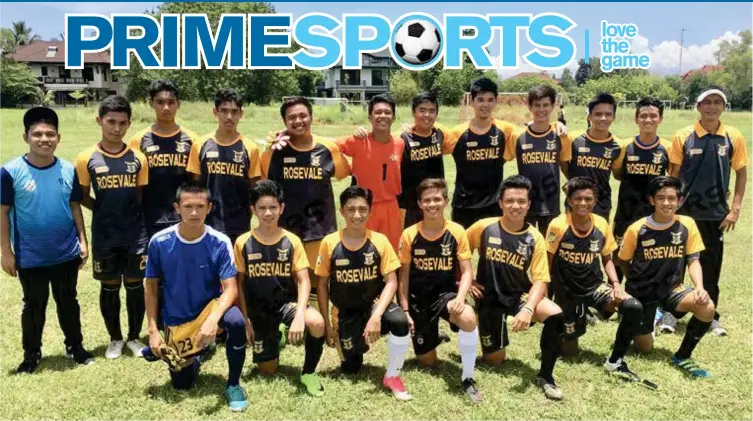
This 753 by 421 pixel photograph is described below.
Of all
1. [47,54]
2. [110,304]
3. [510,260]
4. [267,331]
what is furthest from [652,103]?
[47,54]

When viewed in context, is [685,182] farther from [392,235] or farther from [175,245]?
[175,245]

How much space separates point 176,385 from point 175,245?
3.73 feet

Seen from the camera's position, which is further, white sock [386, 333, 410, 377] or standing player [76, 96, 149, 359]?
standing player [76, 96, 149, 359]

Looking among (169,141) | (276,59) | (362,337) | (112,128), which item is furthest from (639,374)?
(276,59)

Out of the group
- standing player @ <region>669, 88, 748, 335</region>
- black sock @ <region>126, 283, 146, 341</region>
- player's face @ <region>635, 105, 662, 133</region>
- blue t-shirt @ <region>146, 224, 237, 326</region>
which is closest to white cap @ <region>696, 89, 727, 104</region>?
standing player @ <region>669, 88, 748, 335</region>

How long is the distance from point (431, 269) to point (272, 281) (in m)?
1.31

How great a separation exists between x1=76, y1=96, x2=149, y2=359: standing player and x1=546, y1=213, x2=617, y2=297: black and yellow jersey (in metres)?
3.66

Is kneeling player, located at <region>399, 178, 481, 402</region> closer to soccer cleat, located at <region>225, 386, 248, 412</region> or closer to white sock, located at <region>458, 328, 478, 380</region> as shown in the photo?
white sock, located at <region>458, 328, 478, 380</region>

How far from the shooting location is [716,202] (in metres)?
5.40

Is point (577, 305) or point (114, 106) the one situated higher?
point (114, 106)

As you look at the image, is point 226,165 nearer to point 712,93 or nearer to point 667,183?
point 667,183

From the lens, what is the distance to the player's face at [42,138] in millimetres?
4289

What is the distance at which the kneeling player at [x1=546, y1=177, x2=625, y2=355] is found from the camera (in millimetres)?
4656

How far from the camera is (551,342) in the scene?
13.9 feet
